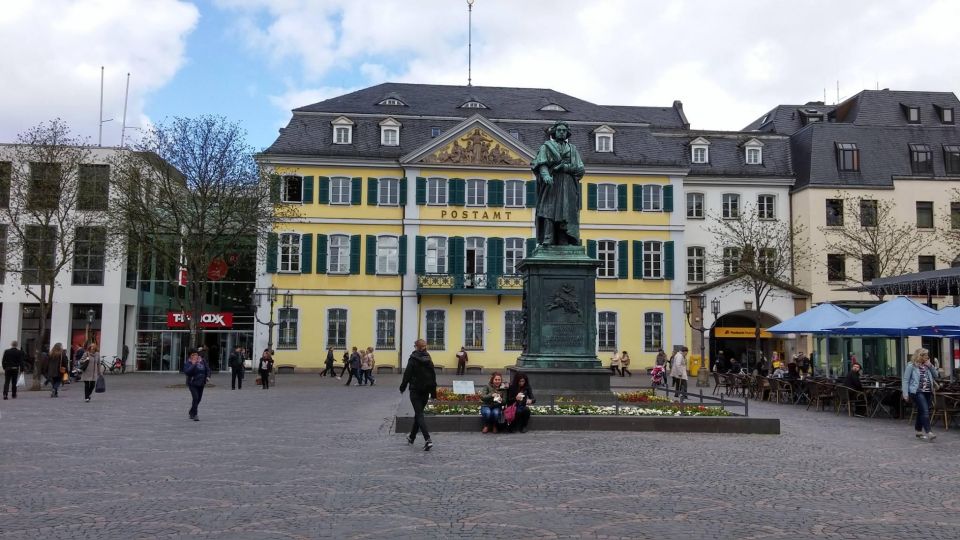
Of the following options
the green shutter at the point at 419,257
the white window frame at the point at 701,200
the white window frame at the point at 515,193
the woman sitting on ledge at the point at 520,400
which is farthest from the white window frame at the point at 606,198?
the woman sitting on ledge at the point at 520,400

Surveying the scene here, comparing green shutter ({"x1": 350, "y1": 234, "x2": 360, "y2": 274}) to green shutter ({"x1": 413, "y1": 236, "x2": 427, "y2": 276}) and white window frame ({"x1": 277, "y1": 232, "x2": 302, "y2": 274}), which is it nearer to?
white window frame ({"x1": 277, "y1": 232, "x2": 302, "y2": 274})

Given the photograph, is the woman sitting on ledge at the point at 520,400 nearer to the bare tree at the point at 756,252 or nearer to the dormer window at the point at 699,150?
the bare tree at the point at 756,252

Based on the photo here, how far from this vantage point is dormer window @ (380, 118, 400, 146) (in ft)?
147

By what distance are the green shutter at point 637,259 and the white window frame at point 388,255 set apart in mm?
11934

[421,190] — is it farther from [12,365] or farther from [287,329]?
[12,365]

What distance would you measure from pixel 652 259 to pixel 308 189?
693 inches

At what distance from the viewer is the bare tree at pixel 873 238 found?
131 ft

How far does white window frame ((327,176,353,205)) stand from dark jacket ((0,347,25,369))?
71.0 feet

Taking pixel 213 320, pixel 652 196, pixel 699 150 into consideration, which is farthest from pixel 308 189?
pixel 699 150

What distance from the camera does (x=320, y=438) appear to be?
1397cm

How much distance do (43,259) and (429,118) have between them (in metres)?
22.3

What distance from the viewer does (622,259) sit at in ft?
147

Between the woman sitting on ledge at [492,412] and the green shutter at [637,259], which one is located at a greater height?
the green shutter at [637,259]

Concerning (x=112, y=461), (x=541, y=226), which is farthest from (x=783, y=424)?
(x=112, y=461)
